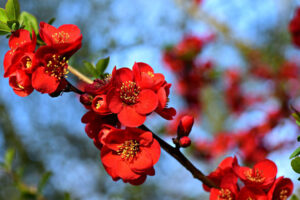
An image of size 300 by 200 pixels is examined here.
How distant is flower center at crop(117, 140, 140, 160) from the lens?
0.76 metres

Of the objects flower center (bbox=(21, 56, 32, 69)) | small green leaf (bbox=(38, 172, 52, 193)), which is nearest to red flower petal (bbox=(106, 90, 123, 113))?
flower center (bbox=(21, 56, 32, 69))

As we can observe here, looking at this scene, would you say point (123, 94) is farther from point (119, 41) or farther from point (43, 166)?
point (43, 166)

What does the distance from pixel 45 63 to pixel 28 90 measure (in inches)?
3.2

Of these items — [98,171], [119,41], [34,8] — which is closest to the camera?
[119,41]

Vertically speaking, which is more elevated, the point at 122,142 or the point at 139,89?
the point at 139,89

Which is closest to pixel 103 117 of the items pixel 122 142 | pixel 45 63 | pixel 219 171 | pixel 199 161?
pixel 122 142

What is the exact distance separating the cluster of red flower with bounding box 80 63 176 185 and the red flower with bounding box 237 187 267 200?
0.75ft

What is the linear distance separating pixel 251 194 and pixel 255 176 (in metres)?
0.08

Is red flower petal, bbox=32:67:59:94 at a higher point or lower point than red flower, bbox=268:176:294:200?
lower

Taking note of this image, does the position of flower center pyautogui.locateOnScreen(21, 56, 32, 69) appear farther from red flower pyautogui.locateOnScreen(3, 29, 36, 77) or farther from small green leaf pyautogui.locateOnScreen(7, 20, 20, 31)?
small green leaf pyautogui.locateOnScreen(7, 20, 20, 31)

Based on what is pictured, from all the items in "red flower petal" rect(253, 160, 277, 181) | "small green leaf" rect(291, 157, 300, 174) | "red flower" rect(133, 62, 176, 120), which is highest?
"small green leaf" rect(291, 157, 300, 174)

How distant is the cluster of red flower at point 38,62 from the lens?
28.0 inches

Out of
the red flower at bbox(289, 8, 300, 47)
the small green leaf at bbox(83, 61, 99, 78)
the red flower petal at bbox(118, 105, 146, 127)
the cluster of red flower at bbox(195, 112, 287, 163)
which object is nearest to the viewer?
the red flower petal at bbox(118, 105, 146, 127)

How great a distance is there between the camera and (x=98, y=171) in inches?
144
